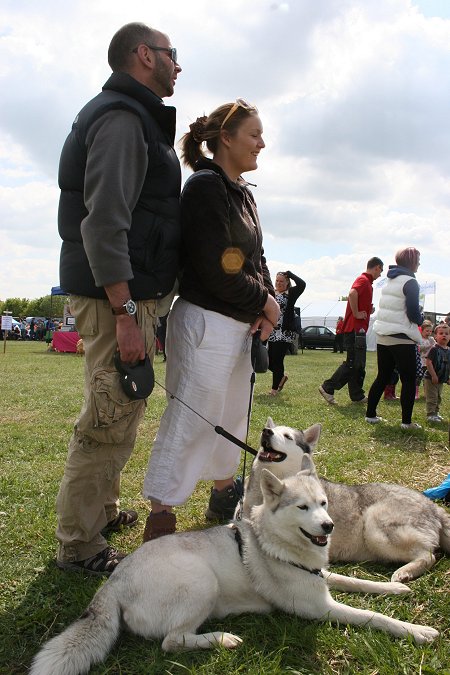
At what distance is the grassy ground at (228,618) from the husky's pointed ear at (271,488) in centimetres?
52

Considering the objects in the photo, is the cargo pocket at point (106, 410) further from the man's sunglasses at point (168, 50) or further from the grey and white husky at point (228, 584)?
the man's sunglasses at point (168, 50)

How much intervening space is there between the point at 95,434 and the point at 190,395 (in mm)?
596

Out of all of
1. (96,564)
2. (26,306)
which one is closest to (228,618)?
(96,564)

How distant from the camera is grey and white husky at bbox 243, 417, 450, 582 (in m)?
2.89

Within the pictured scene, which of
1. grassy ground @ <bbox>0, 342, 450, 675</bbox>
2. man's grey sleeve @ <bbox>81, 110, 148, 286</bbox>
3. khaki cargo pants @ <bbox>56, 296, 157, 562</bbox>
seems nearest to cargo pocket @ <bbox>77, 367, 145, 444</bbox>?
khaki cargo pants @ <bbox>56, 296, 157, 562</bbox>

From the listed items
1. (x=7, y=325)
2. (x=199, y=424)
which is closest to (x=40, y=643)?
(x=199, y=424)

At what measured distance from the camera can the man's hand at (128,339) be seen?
8.28ft

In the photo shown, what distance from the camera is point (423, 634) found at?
2.18m

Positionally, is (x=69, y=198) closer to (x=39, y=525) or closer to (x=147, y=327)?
(x=147, y=327)

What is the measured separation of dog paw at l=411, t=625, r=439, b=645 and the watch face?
1.95m

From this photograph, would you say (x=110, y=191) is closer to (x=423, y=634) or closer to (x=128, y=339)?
(x=128, y=339)

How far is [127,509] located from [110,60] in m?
2.95

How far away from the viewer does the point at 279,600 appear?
2.36 meters

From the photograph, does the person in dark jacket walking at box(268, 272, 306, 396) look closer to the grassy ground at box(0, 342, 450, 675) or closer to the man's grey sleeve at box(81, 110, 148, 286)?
the grassy ground at box(0, 342, 450, 675)
